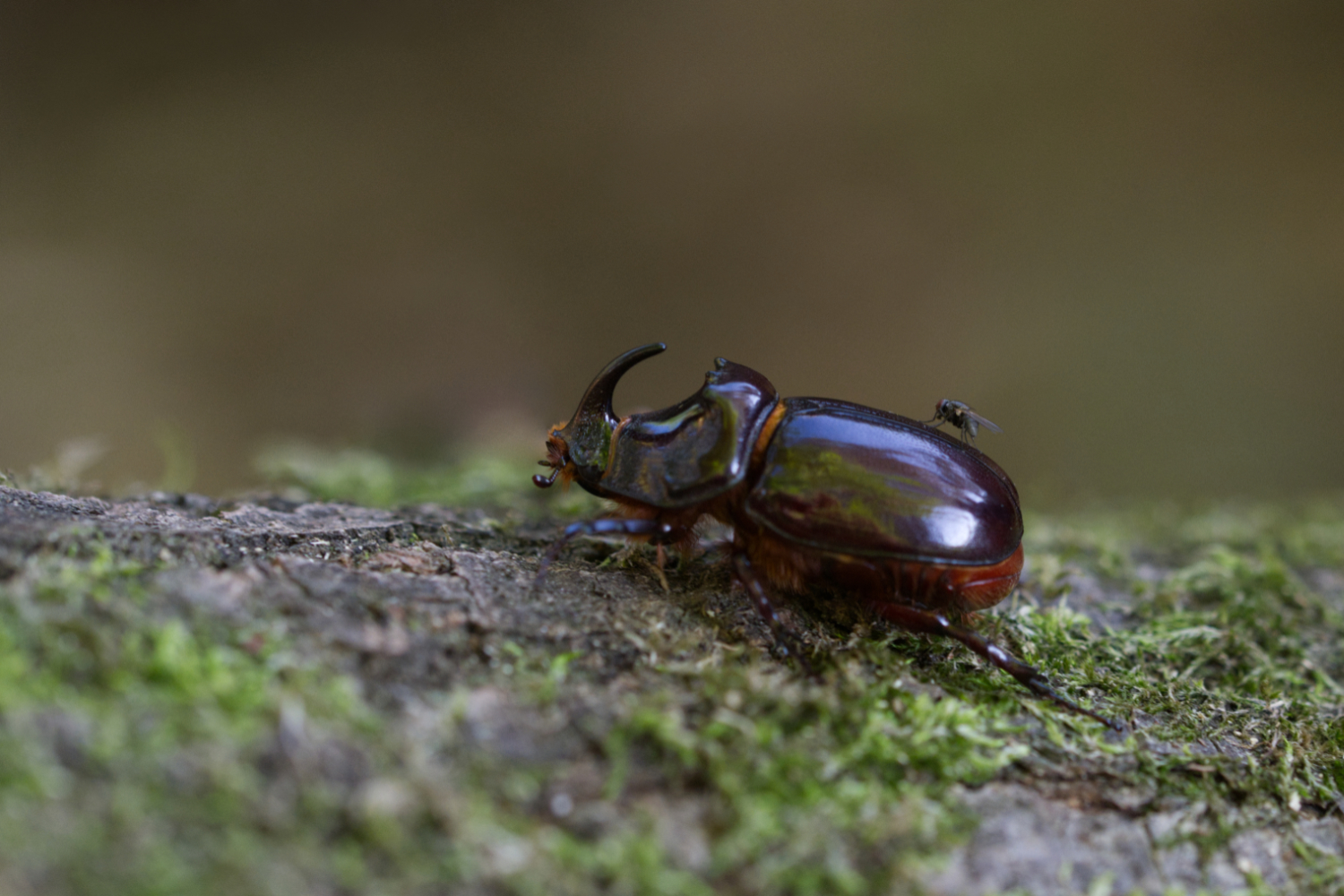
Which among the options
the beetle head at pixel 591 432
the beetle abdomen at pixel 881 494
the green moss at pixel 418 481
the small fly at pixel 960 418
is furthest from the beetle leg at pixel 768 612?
the green moss at pixel 418 481

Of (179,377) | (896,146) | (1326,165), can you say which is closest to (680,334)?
(896,146)

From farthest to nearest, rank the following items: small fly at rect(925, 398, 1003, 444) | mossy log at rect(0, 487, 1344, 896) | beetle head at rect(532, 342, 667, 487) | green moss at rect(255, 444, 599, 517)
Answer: green moss at rect(255, 444, 599, 517) < small fly at rect(925, 398, 1003, 444) < beetle head at rect(532, 342, 667, 487) < mossy log at rect(0, 487, 1344, 896)

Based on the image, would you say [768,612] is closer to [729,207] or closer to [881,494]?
[881,494]

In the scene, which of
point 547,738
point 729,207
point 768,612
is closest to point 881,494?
point 768,612

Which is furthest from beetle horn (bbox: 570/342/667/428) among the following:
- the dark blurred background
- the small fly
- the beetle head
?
the dark blurred background

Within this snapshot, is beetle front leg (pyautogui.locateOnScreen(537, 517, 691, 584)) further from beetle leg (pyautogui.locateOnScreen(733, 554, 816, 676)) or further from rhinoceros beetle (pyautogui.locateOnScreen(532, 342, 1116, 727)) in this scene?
beetle leg (pyautogui.locateOnScreen(733, 554, 816, 676))

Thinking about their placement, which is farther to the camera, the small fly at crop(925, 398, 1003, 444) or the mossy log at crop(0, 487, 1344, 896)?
the small fly at crop(925, 398, 1003, 444)

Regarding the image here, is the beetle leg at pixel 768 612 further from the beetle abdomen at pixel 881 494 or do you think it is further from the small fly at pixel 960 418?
the small fly at pixel 960 418
